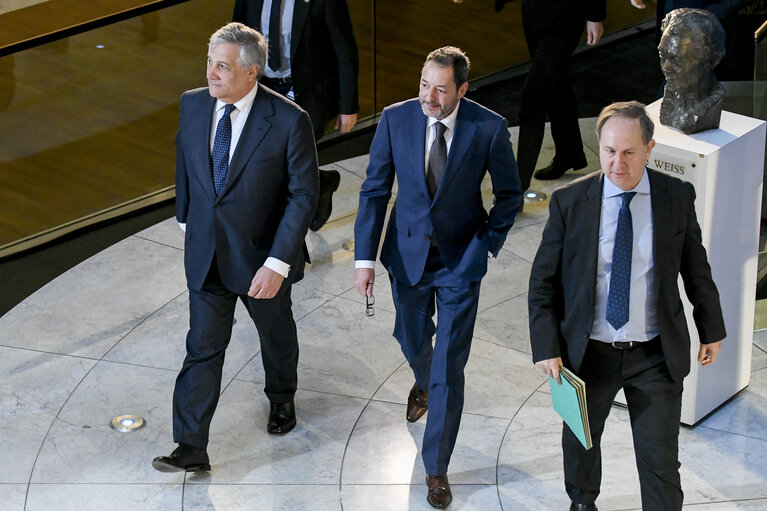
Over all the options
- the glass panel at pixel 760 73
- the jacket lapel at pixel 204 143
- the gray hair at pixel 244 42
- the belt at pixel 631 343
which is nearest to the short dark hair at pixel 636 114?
the belt at pixel 631 343

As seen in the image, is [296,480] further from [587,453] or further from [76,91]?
[76,91]

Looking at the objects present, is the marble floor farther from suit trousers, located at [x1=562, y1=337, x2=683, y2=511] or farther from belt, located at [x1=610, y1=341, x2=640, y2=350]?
belt, located at [x1=610, y1=341, x2=640, y2=350]

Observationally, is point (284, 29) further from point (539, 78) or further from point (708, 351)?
point (708, 351)

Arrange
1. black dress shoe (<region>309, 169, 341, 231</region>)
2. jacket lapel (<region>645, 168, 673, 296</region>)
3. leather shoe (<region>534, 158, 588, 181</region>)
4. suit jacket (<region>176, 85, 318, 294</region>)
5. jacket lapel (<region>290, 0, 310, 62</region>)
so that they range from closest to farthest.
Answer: jacket lapel (<region>645, 168, 673, 296</region>)
suit jacket (<region>176, 85, 318, 294</region>)
jacket lapel (<region>290, 0, 310, 62</region>)
black dress shoe (<region>309, 169, 341, 231</region>)
leather shoe (<region>534, 158, 588, 181</region>)

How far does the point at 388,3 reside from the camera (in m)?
9.33

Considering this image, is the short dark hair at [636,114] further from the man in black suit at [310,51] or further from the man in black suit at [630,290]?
the man in black suit at [310,51]

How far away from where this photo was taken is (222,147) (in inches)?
211

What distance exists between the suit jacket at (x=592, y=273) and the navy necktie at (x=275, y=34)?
2846 millimetres

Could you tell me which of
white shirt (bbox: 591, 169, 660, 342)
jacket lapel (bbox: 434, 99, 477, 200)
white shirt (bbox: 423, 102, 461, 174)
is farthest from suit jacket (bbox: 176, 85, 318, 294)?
white shirt (bbox: 591, 169, 660, 342)

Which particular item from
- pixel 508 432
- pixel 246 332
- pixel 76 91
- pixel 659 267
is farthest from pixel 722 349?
pixel 76 91

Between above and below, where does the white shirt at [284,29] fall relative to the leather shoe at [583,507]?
above

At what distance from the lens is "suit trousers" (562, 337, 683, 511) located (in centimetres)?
477

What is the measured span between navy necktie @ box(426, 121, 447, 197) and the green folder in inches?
39.9

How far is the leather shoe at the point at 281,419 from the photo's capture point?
19.6ft
